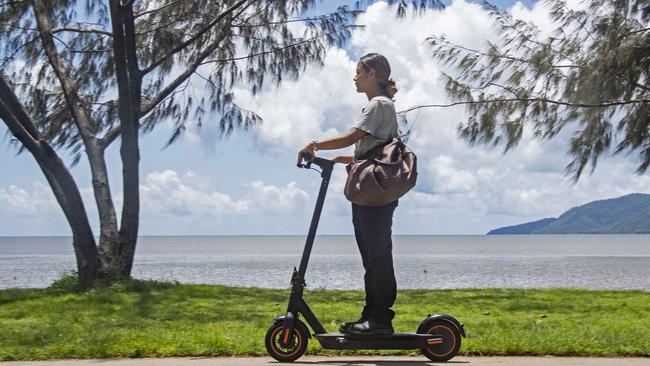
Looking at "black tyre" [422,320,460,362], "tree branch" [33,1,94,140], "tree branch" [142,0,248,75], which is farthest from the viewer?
"tree branch" [142,0,248,75]

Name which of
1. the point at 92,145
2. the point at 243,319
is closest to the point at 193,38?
the point at 92,145

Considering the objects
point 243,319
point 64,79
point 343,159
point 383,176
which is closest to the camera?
point 383,176

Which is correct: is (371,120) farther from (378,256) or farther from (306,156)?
(378,256)

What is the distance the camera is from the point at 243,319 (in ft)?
22.7

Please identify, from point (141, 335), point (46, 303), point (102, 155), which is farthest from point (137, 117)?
point (141, 335)

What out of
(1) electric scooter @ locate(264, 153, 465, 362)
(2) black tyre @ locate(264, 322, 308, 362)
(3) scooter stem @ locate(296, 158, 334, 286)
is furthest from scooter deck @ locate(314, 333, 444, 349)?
(3) scooter stem @ locate(296, 158, 334, 286)

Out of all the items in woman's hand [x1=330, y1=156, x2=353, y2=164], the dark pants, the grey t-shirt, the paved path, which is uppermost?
the grey t-shirt

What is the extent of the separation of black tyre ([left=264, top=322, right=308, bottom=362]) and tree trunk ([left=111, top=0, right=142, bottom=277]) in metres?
6.61

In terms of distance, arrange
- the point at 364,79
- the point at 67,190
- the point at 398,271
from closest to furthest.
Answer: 1. the point at 364,79
2. the point at 67,190
3. the point at 398,271

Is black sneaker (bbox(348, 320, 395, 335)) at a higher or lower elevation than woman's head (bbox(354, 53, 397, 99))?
lower

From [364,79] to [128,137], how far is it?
683 cm

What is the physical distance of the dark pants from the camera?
4.16 m

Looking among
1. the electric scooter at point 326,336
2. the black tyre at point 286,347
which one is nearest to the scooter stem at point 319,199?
the electric scooter at point 326,336

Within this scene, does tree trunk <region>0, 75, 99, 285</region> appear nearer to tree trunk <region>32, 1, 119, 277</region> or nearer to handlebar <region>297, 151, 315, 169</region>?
tree trunk <region>32, 1, 119, 277</region>
